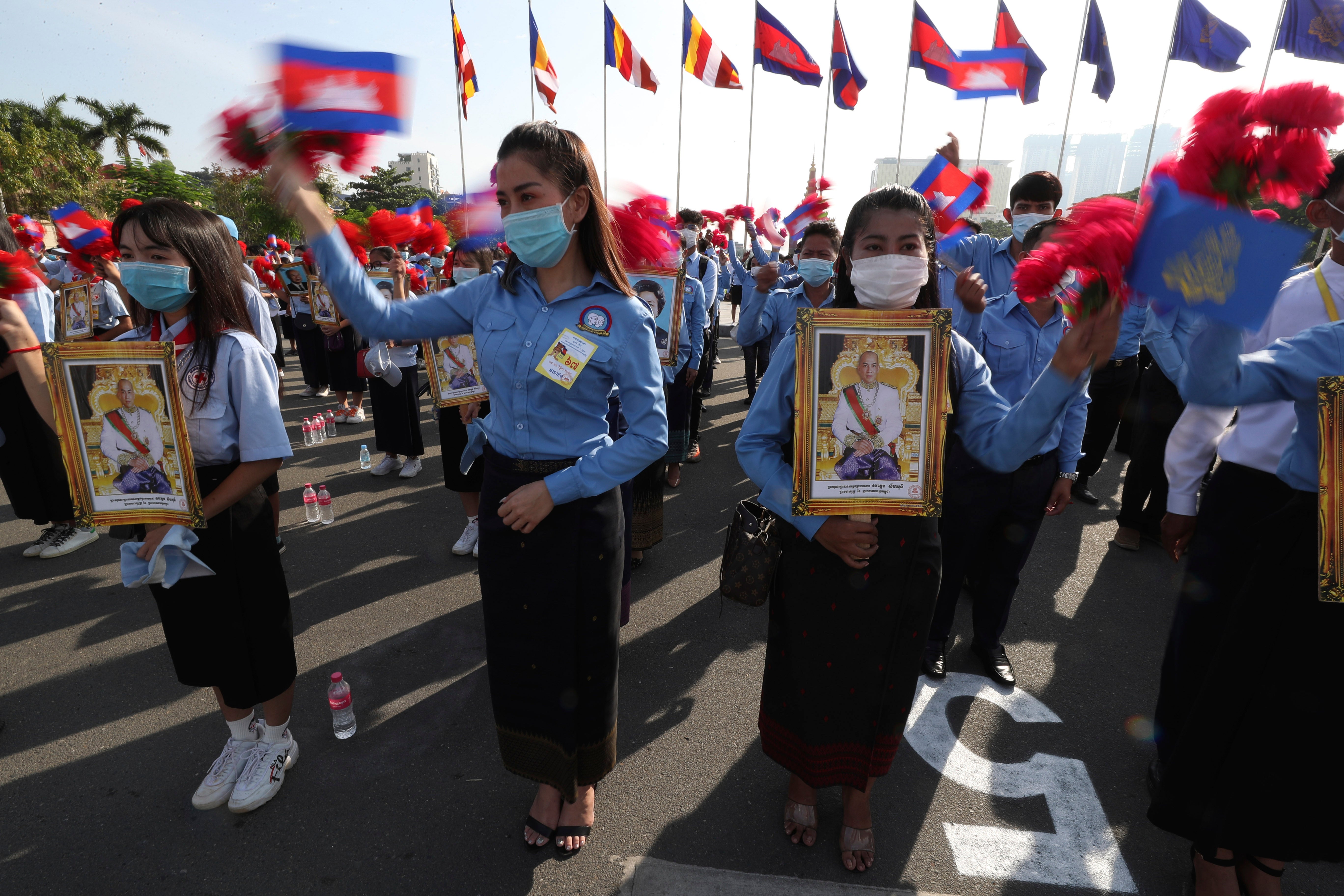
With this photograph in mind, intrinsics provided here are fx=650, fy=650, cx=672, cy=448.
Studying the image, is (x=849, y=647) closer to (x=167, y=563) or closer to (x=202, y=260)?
(x=167, y=563)

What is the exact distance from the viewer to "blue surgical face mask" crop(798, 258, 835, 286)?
4137 millimetres

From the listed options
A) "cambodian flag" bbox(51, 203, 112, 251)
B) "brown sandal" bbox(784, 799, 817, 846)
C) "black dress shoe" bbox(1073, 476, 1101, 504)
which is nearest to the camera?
"brown sandal" bbox(784, 799, 817, 846)

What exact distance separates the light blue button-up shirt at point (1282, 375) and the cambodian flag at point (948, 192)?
208 centimetres

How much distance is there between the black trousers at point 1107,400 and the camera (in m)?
A: 5.44

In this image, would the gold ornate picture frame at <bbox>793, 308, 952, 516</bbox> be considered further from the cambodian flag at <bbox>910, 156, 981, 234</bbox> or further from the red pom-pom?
the red pom-pom

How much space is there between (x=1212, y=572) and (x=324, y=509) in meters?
5.38

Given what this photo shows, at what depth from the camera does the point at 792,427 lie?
1.96 meters

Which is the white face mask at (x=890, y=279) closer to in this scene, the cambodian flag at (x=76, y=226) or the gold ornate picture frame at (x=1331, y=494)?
the gold ornate picture frame at (x=1331, y=494)

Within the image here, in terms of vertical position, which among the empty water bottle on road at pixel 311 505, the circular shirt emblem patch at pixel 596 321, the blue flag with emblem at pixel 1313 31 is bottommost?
the empty water bottle on road at pixel 311 505

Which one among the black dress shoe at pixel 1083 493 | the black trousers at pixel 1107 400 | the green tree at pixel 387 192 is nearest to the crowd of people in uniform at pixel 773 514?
the black trousers at pixel 1107 400

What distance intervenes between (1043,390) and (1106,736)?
226 centimetres

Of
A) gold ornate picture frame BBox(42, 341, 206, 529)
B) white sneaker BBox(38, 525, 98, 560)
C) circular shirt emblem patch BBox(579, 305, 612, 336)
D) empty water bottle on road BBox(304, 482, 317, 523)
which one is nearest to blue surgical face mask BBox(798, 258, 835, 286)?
circular shirt emblem patch BBox(579, 305, 612, 336)

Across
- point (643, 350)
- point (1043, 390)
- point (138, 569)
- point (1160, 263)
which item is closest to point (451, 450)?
point (138, 569)

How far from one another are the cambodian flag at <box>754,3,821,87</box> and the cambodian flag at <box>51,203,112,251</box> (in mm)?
12350
